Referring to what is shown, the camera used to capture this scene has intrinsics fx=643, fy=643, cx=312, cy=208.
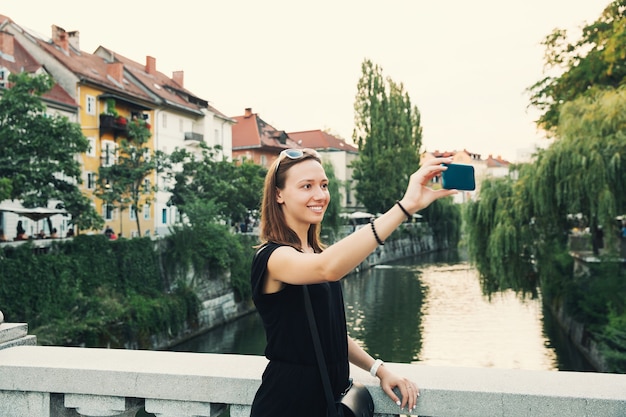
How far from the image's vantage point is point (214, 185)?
24.6 metres

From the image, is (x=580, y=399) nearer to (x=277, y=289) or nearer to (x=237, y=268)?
(x=277, y=289)

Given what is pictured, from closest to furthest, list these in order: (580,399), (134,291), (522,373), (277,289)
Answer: (277,289) → (580,399) → (522,373) → (134,291)

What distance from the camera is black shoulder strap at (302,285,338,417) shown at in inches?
69.7

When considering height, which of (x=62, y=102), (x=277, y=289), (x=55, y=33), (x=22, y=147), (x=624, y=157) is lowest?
(x=277, y=289)

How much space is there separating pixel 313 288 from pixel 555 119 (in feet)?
61.3

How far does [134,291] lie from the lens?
18609mm

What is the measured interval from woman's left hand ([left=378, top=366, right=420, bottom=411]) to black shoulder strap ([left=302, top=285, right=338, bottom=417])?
0.41 m

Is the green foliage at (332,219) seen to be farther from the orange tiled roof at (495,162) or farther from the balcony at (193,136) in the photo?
the orange tiled roof at (495,162)

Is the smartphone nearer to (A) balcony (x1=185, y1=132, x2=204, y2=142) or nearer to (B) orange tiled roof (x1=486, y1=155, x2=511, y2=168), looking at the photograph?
(A) balcony (x1=185, y1=132, x2=204, y2=142)

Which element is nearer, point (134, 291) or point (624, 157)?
point (624, 157)

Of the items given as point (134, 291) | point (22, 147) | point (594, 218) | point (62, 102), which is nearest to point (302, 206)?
point (594, 218)

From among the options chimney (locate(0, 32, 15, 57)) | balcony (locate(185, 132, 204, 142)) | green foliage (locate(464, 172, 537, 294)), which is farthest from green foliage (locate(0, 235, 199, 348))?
balcony (locate(185, 132, 204, 142))

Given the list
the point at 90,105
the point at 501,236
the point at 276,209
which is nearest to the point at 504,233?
the point at 501,236

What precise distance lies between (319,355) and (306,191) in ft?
1.53
